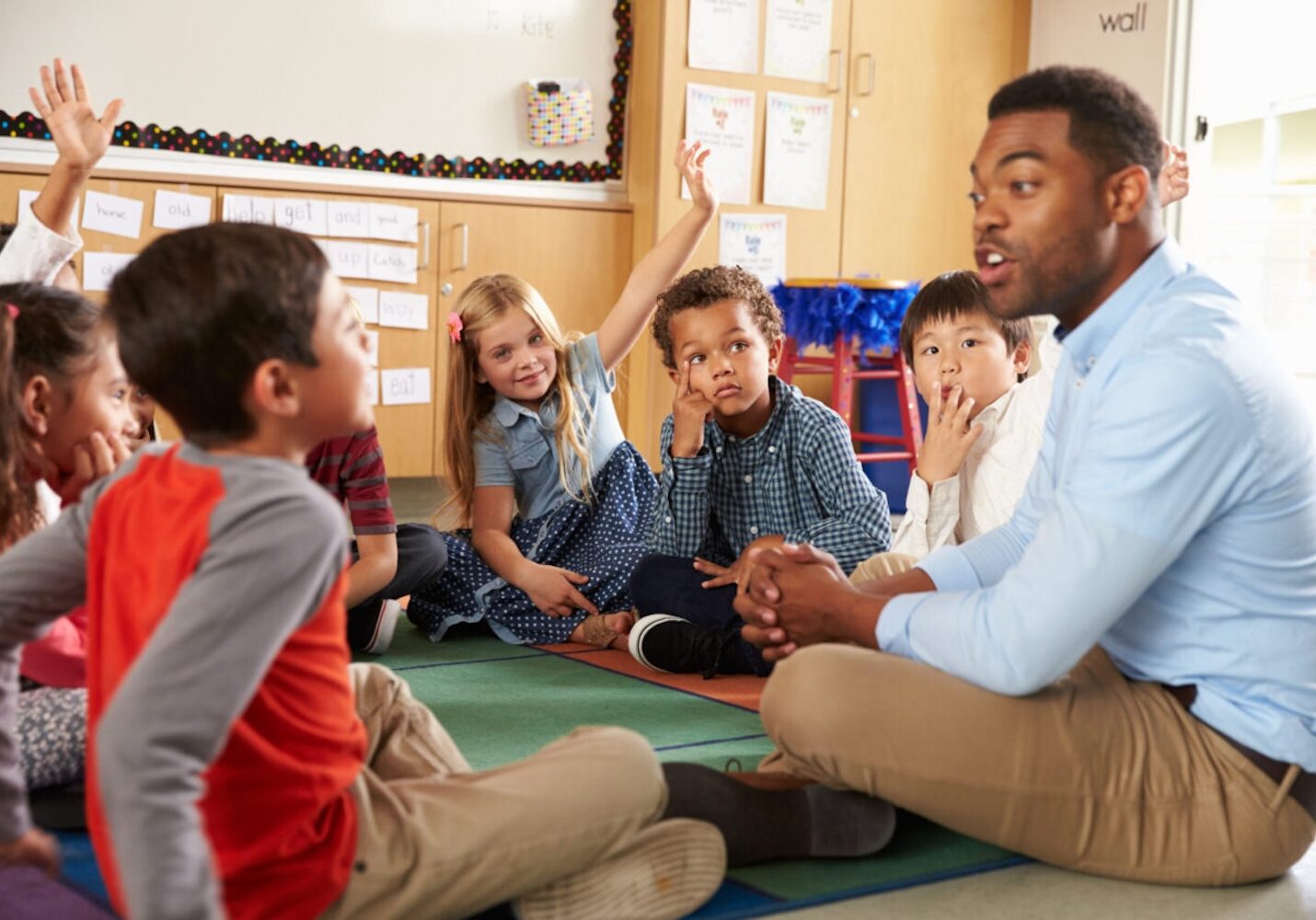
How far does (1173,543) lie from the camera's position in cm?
127

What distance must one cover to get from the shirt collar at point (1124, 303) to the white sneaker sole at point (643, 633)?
1063 mm

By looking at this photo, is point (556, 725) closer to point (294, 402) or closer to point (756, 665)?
point (756, 665)

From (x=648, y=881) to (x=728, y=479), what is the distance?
1.27m

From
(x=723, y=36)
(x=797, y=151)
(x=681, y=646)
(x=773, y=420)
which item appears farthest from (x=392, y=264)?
(x=681, y=646)

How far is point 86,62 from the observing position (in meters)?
4.03

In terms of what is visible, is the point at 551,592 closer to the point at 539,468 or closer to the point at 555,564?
the point at 555,564

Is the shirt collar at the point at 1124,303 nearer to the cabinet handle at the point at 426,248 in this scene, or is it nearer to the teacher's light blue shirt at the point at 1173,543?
the teacher's light blue shirt at the point at 1173,543

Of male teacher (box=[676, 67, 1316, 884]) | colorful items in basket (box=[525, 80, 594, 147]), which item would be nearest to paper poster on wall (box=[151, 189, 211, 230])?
colorful items in basket (box=[525, 80, 594, 147])

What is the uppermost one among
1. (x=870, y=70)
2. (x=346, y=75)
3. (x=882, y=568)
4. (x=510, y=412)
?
(x=870, y=70)

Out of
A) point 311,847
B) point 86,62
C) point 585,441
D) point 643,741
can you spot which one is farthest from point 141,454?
point 86,62

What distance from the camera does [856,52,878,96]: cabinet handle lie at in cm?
513

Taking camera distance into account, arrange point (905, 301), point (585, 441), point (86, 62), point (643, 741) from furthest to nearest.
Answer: point (905, 301), point (86, 62), point (585, 441), point (643, 741)

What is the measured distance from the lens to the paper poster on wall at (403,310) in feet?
14.7

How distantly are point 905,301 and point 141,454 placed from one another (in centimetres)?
351
